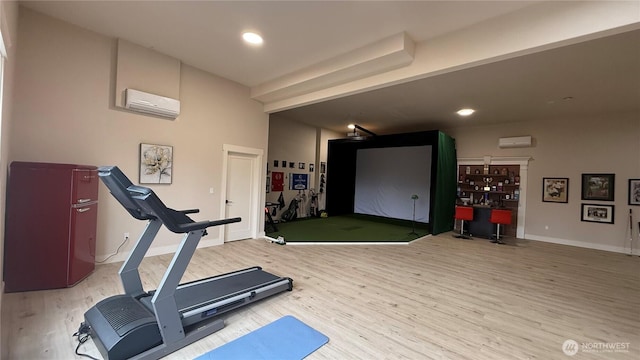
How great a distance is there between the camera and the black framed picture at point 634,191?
19.6 ft

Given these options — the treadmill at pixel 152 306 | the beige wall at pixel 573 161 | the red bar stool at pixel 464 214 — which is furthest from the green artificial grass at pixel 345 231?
the treadmill at pixel 152 306

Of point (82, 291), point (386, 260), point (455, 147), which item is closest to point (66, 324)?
point (82, 291)

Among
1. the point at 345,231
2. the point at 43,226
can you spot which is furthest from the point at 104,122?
the point at 345,231

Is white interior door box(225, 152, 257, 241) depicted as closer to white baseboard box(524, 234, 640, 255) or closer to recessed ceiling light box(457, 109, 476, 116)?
recessed ceiling light box(457, 109, 476, 116)

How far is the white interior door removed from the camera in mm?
5664

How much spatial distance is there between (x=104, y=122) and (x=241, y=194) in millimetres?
2703

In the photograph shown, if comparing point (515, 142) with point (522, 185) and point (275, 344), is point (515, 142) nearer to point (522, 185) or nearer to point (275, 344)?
point (522, 185)

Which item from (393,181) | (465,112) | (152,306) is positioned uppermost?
(465,112)

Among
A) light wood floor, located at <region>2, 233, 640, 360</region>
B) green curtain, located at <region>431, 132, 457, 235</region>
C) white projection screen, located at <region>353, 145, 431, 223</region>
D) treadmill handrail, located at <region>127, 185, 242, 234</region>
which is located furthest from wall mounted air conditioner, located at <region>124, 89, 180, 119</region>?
white projection screen, located at <region>353, 145, 431, 223</region>

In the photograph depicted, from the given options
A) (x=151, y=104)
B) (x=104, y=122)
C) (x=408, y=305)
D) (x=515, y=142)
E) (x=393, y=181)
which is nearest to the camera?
(x=408, y=305)

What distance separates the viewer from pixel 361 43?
379 cm

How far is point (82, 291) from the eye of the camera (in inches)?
123

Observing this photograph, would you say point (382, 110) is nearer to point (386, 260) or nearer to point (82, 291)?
point (386, 260)

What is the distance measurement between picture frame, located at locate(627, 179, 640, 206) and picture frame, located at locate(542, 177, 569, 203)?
3.44 ft
